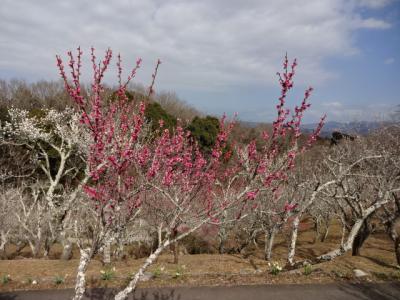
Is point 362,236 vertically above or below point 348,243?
below

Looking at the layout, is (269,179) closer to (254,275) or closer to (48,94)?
(254,275)

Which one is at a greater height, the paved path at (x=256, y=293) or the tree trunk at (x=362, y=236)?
the tree trunk at (x=362, y=236)

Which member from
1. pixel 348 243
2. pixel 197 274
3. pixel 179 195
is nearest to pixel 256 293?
pixel 197 274

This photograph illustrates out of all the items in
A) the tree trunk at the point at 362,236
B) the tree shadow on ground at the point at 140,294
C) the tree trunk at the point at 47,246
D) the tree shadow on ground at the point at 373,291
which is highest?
the tree trunk at the point at 362,236

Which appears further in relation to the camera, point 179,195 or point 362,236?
point 362,236

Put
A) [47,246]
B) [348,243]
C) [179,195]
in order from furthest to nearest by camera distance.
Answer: [47,246] < [348,243] < [179,195]

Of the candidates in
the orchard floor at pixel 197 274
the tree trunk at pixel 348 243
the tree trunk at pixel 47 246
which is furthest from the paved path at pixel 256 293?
the tree trunk at pixel 47 246

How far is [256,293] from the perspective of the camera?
386 inches

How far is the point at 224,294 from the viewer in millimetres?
9805

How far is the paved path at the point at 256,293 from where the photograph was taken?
955 centimetres

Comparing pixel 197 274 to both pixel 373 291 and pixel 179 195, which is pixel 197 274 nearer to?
pixel 373 291

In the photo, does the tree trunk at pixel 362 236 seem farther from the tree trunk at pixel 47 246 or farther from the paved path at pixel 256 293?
the tree trunk at pixel 47 246

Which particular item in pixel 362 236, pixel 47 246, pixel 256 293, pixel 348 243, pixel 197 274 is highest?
pixel 348 243

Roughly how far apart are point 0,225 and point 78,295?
634 inches
